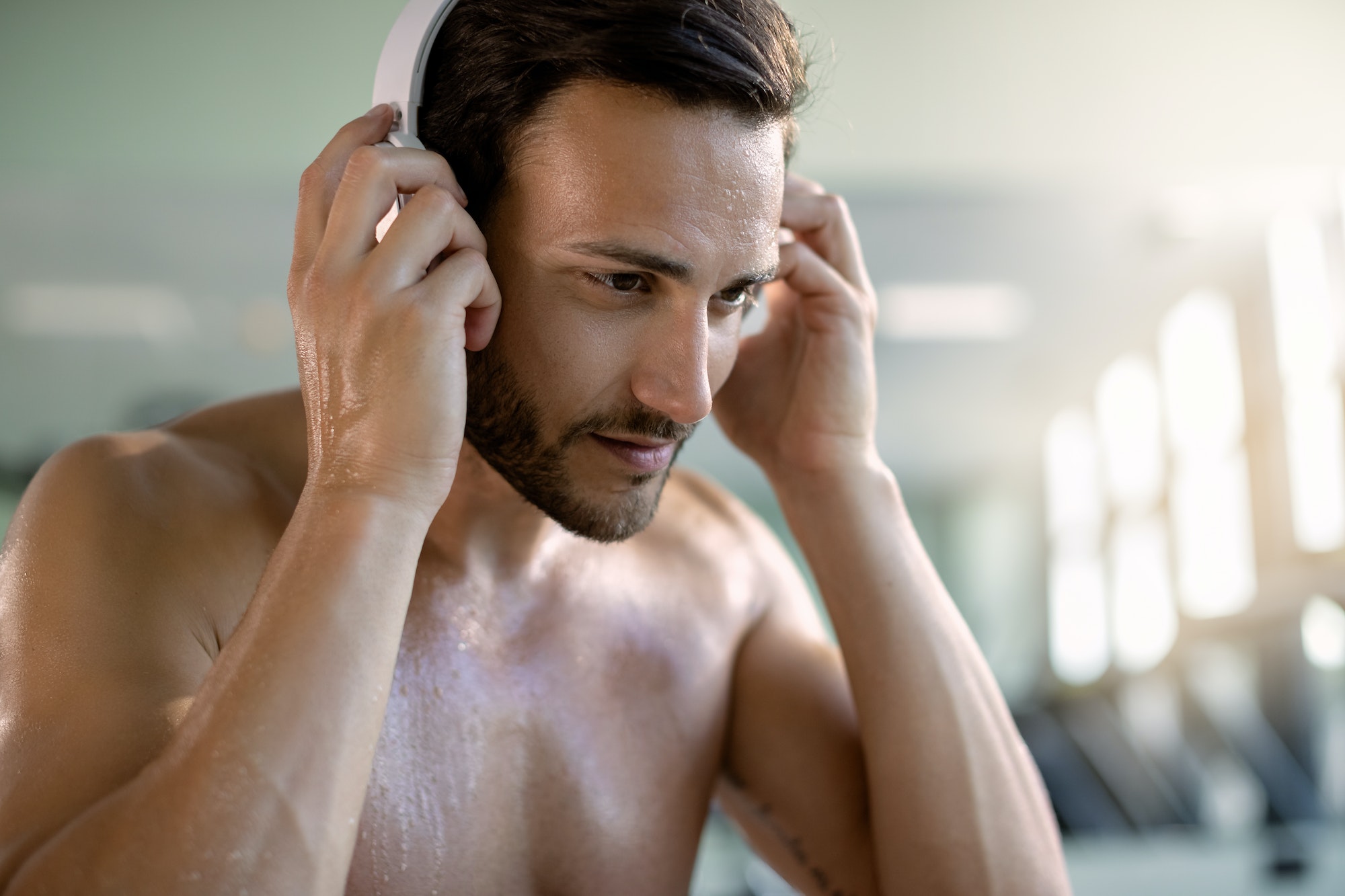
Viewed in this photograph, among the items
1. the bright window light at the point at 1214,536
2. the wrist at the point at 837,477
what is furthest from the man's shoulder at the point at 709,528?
the bright window light at the point at 1214,536

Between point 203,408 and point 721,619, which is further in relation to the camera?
point 721,619

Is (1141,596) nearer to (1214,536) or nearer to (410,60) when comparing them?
(1214,536)

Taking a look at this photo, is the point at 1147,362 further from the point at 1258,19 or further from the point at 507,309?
the point at 507,309

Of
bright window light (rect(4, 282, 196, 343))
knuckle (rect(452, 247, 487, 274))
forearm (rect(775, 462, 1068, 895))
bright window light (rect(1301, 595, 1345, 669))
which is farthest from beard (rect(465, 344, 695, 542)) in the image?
bright window light (rect(1301, 595, 1345, 669))

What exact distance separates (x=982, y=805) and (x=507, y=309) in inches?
22.2

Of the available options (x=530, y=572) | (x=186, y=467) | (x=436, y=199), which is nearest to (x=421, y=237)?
(x=436, y=199)

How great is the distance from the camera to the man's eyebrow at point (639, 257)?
0.74 m

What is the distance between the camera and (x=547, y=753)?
2.94 ft

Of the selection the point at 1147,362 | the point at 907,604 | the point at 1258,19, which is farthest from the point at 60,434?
the point at 1258,19

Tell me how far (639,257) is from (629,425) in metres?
0.13

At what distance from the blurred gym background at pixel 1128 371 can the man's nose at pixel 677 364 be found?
229cm

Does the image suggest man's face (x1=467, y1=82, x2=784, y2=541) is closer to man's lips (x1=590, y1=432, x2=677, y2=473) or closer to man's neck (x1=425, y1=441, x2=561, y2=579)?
man's lips (x1=590, y1=432, x2=677, y2=473)

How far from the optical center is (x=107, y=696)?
0.60 metres

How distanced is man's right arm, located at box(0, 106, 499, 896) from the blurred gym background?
7.92ft
